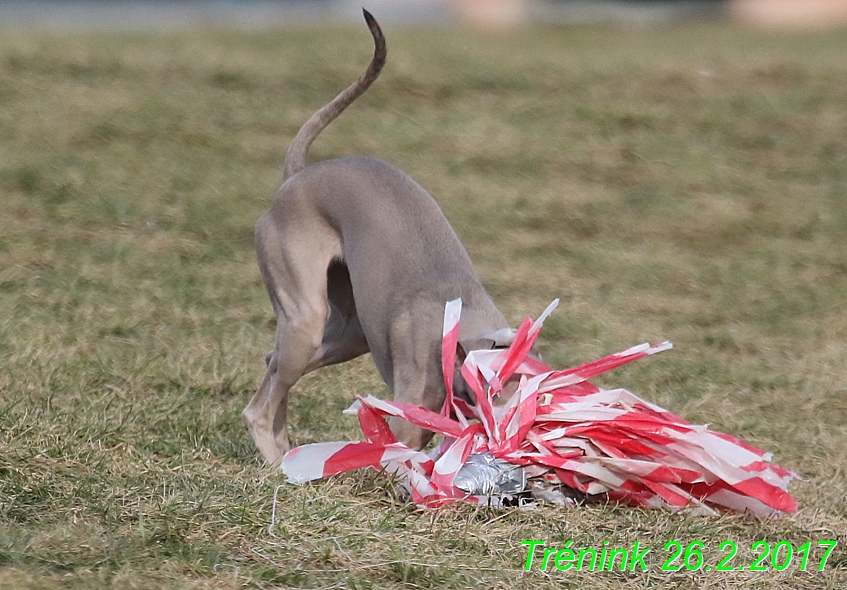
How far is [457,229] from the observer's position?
768cm

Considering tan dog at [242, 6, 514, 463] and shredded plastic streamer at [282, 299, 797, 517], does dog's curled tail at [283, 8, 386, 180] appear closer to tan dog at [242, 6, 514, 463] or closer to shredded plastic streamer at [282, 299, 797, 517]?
tan dog at [242, 6, 514, 463]

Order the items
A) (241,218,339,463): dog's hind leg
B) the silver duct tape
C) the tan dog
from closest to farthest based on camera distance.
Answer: the silver duct tape → the tan dog → (241,218,339,463): dog's hind leg

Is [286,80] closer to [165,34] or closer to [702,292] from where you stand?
[165,34]

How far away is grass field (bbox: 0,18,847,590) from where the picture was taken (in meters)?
3.25

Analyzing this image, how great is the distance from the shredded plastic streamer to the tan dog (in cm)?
11

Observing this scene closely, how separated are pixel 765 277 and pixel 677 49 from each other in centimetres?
580

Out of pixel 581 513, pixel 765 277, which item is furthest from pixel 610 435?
pixel 765 277

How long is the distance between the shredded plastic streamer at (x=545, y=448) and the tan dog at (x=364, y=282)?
108 millimetres

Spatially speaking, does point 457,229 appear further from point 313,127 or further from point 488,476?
point 488,476

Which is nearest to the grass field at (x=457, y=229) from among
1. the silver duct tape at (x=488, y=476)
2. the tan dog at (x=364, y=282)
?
the silver duct tape at (x=488, y=476)

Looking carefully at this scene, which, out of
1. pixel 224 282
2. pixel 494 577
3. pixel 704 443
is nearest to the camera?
pixel 494 577

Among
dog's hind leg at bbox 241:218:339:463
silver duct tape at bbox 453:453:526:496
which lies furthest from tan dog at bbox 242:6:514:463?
silver duct tape at bbox 453:453:526:496

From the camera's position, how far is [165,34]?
1127 centimetres

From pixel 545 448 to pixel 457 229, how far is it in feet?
13.6
